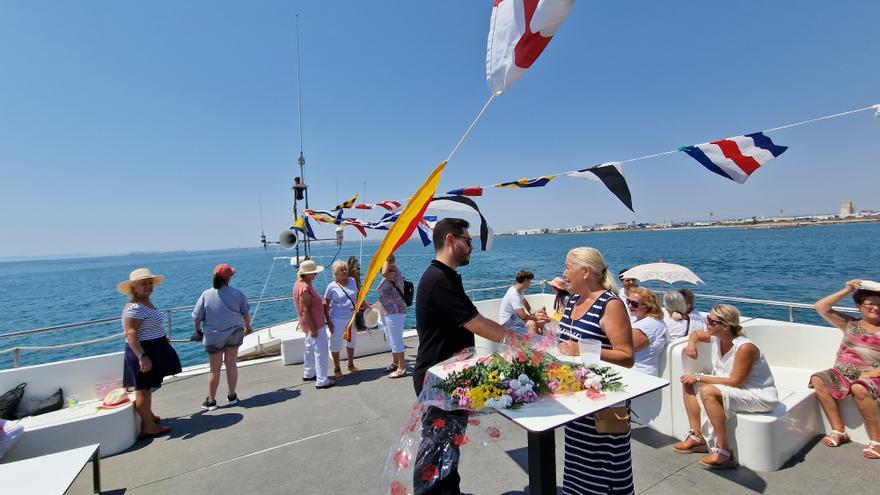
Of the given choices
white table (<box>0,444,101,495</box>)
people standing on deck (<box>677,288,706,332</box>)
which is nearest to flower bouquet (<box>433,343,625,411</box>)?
white table (<box>0,444,101,495</box>)

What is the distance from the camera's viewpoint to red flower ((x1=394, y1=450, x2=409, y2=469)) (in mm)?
1891

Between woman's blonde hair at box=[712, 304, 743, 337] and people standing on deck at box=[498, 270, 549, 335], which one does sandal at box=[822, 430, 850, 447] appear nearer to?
woman's blonde hair at box=[712, 304, 743, 337]

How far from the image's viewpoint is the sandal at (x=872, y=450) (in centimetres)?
279

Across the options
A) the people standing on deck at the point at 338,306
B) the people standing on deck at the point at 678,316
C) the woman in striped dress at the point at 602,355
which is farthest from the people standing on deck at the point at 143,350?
the people standing on deck at the point at 678,316

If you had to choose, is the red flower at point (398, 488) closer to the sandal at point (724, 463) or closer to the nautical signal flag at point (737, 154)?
the sandal at point (724, 463)

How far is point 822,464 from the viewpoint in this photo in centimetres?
277

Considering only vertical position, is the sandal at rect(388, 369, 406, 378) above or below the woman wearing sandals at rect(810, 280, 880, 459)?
below

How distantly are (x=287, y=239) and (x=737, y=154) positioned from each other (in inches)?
282

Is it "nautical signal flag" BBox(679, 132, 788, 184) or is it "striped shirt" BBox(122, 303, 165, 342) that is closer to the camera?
"nautical signal flag" BBox(679, 132, 788, 184)

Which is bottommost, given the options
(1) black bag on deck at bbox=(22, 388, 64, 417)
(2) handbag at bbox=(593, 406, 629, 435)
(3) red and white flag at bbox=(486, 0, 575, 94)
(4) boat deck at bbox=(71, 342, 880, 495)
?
(4) boat deck at bbox=(71, 342, 880, 495)

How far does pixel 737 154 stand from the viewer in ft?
11.3

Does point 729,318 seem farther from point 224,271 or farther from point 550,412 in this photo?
point 224,271

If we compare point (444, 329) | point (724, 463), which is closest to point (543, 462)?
point (444, 329)

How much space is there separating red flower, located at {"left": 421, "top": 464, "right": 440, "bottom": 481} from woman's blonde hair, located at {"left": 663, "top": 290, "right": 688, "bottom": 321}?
3253 mm
